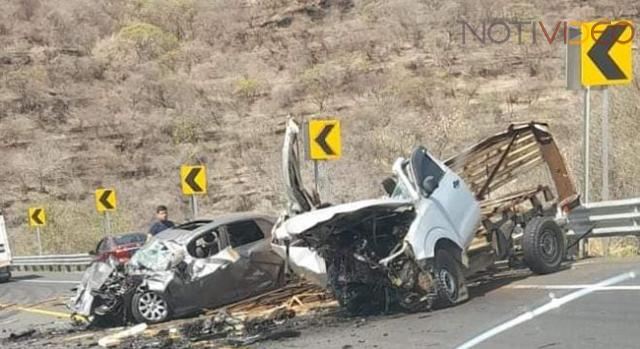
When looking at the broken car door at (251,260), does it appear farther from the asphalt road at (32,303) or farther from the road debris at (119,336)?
the asphalt road at (32,303)

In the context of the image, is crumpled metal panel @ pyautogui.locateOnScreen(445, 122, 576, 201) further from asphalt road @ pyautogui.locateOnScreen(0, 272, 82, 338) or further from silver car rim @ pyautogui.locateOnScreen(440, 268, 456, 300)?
asphalt road @ pyautogui.locateOnScreen(0, 272, 82, 338)

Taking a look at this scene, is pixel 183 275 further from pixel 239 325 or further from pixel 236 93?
pixel 236 93

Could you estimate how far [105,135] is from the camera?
4528 cm

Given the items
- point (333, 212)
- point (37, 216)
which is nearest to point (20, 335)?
point (333, 212)

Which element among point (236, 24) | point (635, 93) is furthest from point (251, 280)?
point (236, 24)

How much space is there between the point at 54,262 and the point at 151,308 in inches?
773

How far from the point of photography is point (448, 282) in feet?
31.3

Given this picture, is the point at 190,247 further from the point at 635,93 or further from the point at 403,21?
the point at 403,21

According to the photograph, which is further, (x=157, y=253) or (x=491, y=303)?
(x=157, y=253)

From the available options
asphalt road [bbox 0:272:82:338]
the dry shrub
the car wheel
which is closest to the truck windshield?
the car wheel

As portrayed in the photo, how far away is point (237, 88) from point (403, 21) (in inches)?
502

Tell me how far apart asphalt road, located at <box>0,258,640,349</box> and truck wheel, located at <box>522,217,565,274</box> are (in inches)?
6.5

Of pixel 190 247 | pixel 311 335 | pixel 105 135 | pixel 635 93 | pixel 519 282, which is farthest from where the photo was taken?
pixel 105 135

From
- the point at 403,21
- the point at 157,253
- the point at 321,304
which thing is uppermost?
the point at 403,21
